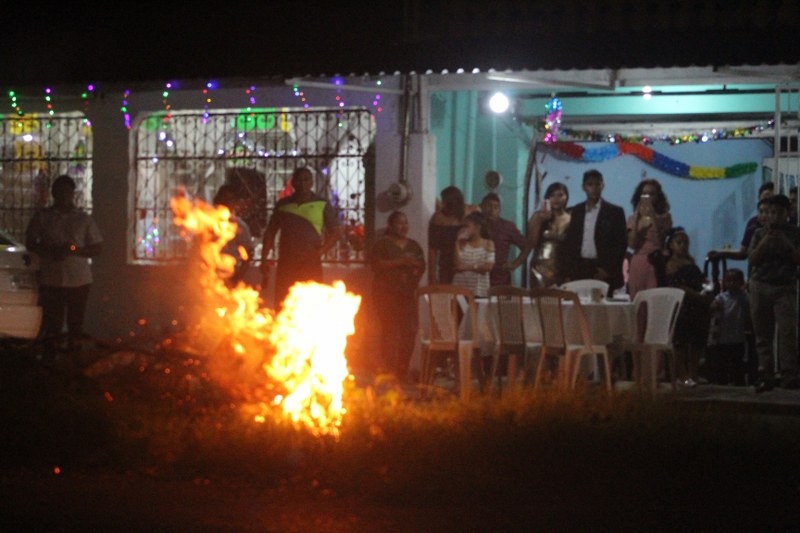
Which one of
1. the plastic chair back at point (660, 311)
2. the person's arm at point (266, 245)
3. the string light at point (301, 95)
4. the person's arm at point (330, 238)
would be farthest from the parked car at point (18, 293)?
the plastic chair back at point (660, 311)

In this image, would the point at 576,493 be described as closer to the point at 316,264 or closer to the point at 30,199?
the point at 316,264

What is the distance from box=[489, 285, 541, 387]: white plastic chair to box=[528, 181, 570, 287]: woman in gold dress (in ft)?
5.54

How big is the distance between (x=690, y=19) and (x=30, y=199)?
8.69m

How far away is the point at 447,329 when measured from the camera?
12.5 m

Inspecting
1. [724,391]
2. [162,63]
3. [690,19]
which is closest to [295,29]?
[162,63]

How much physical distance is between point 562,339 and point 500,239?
2.66 meters

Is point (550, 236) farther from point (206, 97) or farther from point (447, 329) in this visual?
point (206, 97)

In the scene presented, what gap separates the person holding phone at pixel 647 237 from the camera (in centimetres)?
1395

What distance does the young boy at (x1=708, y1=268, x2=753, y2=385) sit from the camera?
→ 13.5 metres

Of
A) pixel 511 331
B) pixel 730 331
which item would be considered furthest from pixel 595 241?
pixel 511 331

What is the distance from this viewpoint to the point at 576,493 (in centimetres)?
746

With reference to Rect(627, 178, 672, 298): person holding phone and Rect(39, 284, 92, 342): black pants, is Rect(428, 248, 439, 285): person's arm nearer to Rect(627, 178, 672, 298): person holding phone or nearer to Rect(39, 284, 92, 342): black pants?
Rect(627, 178, 672, 298): person holding phone

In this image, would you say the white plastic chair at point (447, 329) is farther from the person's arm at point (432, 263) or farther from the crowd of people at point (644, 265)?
the person's arm at point (432, 263)

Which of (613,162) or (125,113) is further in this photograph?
(613,162)
